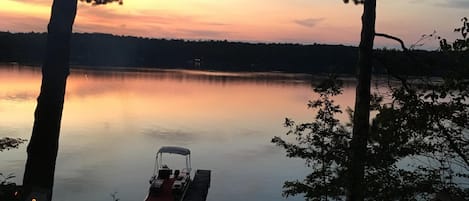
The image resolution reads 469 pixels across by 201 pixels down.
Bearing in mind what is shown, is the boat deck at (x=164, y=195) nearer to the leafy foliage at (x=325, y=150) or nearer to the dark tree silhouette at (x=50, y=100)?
the leafy foliage at (x=325, y=150)

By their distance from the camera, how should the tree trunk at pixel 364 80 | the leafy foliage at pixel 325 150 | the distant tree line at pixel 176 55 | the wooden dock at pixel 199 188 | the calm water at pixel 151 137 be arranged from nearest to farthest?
the tree trunk at pixel 364 80, the leafy foliage at pixel 325 150, the wooden dock at pixel 199 188, the calm water at pixel 151 137, the distant tree line at pixel 176 55

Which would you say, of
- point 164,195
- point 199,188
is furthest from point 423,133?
point 199,188

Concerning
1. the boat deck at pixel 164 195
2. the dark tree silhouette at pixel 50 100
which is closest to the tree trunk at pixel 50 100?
the dark tree silhouette at pixel 50 100

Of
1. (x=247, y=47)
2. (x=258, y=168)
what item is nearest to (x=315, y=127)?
(x=258, y=168)

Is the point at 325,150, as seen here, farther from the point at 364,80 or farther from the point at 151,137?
the point at 151,137

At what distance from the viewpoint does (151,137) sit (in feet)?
139

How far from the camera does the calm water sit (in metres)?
27.2

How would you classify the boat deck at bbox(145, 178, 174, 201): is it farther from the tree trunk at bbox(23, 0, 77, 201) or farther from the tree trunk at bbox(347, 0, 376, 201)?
the tree trunk at bbox(23, 0, 77, 201)

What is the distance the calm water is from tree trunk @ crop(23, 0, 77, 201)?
757 inches

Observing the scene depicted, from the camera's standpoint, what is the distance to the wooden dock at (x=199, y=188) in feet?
74.1

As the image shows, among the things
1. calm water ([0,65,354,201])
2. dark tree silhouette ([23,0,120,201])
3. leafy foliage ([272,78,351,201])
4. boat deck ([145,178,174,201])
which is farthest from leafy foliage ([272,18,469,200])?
calm water ([0,65,354,201])

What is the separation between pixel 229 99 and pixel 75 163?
45250mm

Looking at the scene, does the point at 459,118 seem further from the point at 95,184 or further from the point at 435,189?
the point at 95,184

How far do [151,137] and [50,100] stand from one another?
122 feet
